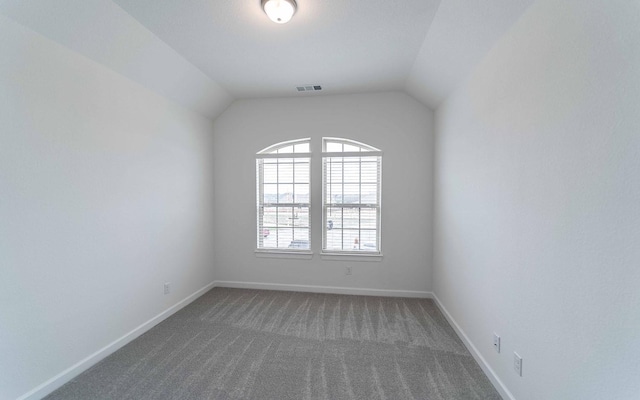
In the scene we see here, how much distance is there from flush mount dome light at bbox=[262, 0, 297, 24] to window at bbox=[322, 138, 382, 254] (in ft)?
6.19

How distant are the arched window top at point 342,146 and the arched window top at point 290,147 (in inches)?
10.5

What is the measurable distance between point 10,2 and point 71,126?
2.54 ft

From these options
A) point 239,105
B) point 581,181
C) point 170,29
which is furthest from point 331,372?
point 239,105

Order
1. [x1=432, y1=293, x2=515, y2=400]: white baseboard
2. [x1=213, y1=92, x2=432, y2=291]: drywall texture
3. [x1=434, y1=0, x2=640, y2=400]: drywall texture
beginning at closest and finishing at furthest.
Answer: [x1=434, y1=0, x2=640, y2=400]: drywall texture < [x1=432, y1=293, x2=515, y2=400]: white baseboard < [x1=213, y1=92, x2=432, y2=291]: drywall texture

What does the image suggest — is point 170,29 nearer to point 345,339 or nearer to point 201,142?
point 201,142

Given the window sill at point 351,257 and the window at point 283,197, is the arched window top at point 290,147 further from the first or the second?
the window sill at point 351,257

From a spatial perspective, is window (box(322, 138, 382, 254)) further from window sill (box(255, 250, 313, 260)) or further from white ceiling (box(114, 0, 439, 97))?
white ceiling (box(114, 0, 439, 97))

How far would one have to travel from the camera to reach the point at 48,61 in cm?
184

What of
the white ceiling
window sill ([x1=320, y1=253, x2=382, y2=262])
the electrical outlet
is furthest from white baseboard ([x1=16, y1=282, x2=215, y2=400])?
the electrical outlet

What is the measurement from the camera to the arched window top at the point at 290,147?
3.76 metres

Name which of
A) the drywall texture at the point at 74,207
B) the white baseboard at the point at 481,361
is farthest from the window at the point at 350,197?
the drywall texture at the point at 74,207

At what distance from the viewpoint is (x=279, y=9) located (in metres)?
1.86

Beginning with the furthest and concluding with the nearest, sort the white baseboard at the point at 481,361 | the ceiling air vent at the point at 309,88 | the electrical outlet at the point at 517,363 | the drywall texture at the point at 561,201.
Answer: the ceiling air vent at the point at 309,88 → the white baseboard at the point at 481,361 → the electrical outlet at the point at 517,363 → the drywall texture at the point at 561,201

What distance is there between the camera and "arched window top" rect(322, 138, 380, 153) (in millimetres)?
3635
